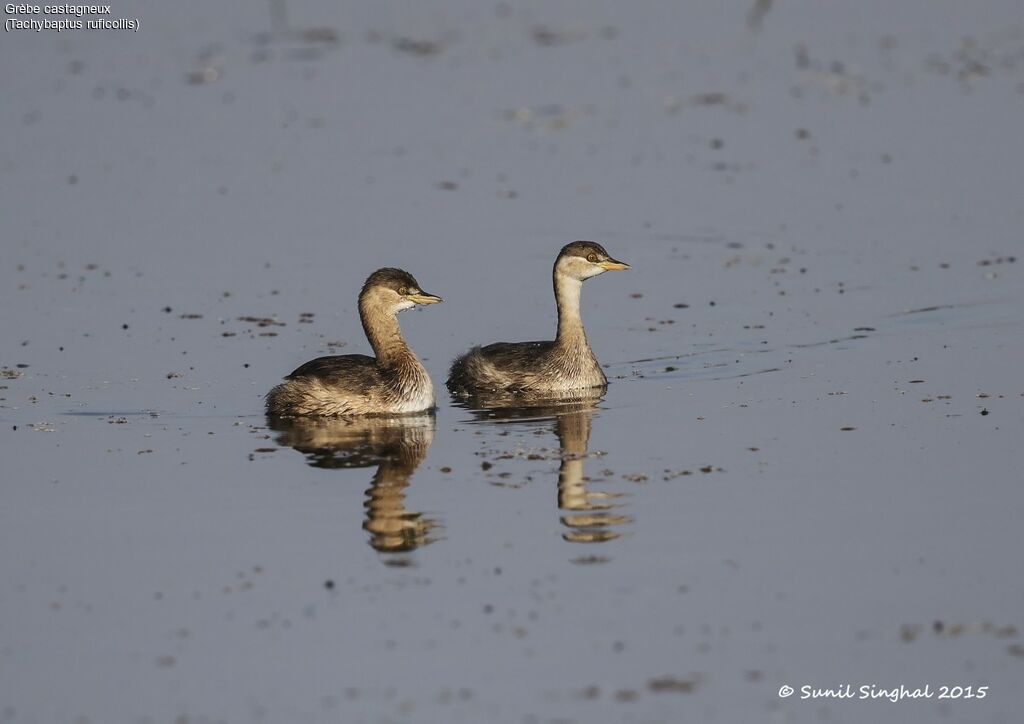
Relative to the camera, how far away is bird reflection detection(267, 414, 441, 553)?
12.1 metres

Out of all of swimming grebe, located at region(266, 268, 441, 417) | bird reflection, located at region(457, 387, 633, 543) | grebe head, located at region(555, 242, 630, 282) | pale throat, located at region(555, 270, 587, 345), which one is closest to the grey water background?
bird reflection, located at region(457, 387, 633, 543)

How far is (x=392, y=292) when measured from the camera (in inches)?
656

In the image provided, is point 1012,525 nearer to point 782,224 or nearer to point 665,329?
point 665,329

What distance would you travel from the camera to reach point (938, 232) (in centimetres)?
2180

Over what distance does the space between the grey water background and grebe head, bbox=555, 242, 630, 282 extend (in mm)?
951

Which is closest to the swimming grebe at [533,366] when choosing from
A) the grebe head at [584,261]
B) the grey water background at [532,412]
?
the grebe head at [584,261]

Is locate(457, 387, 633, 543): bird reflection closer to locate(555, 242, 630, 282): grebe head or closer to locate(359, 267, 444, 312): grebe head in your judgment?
locate(359, 267, 444, 312): grebe head

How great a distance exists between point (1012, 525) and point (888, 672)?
268 cm

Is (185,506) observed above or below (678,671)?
above

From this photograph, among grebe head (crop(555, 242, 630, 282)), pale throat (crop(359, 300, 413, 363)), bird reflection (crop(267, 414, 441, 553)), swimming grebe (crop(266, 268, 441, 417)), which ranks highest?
grebe head (crop(555, 242, 630, 282))

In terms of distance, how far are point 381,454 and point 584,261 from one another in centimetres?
410

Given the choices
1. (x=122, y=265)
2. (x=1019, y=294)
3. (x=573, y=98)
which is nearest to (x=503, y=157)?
(x=573, y=98)

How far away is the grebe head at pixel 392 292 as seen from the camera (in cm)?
1662

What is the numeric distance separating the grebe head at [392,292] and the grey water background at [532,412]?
144cm
